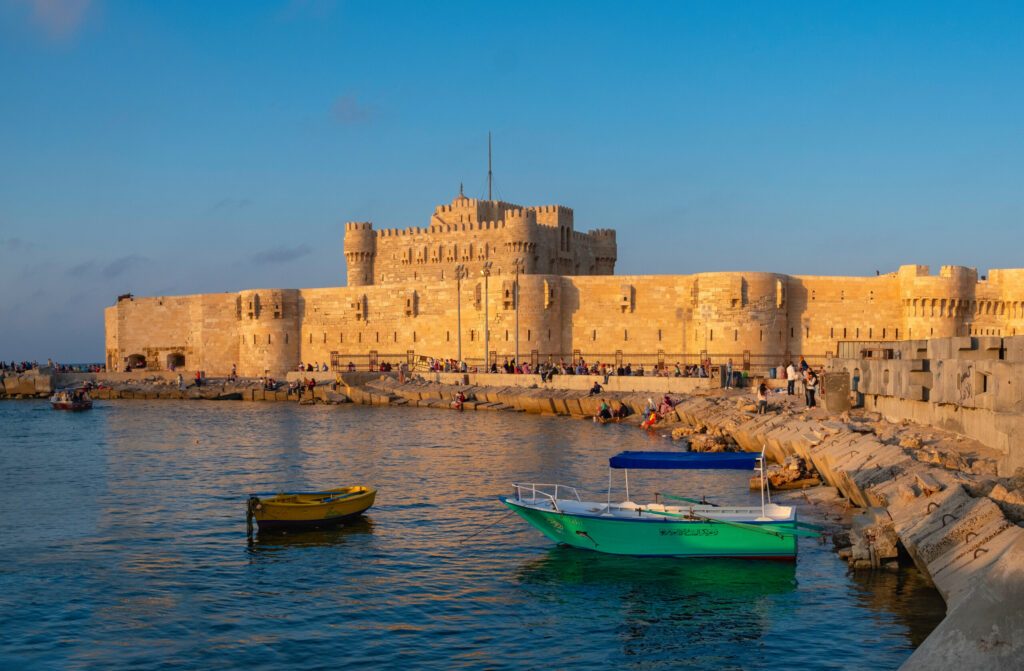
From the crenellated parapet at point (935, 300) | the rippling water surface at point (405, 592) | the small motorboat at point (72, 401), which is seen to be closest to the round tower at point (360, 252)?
the small motorboat at point (72, 401)

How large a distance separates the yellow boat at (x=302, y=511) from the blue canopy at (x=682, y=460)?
15.7 ft

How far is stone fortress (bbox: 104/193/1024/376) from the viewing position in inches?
1628

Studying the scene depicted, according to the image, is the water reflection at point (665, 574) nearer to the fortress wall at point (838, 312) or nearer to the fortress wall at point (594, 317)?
the fortress wall at point (594, 317)

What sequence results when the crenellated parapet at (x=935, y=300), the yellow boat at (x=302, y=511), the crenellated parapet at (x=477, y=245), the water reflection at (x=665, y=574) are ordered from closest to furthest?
the water reflection at (x=665, y=574) → the yellow boat at (x=302, y=511) → the crenellated parapet at (x=935, y=300) → the crenellated parapet at (x=477, y=245)

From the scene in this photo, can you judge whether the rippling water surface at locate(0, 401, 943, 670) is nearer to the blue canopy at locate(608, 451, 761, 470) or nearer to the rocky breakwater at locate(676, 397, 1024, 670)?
the rocky breakwater at locate(676, 397, 1024, 670)

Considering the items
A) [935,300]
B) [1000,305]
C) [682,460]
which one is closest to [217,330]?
[935,300]

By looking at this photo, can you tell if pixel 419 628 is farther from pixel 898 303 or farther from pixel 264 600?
Result: pixel 898 303

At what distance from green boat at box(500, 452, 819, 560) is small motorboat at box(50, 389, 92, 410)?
39.5 m

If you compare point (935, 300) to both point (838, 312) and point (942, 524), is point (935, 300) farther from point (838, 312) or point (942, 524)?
point (942, 524)

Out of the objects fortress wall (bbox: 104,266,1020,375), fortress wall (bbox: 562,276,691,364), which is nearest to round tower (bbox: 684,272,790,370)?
fortress wall (bbox: 104,266,1020,375)

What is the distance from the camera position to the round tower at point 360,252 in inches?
2259

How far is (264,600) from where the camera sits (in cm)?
1186

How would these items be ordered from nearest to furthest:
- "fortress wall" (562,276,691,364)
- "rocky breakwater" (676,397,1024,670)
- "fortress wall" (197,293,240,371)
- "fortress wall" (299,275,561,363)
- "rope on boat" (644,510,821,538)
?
"rocky breakwater" (676,397,1024,670) → "rope on boat" (644,510,821,538) → "fortress wall" (562,276,691,364) → "fortress wall" (299,275,561,363) → "fortress wall" (197,293,240,371)

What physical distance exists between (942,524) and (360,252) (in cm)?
4990
